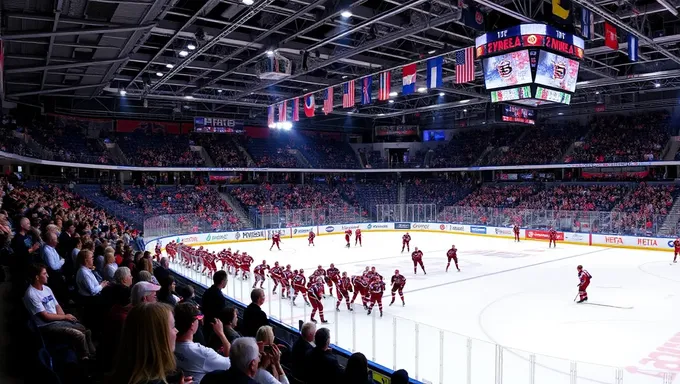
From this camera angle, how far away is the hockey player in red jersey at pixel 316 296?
13.0 metres

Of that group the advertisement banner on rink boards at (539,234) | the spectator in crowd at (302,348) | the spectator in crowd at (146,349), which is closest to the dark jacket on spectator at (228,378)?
the spectator in crowd at (146,349)

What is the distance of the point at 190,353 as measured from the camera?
11.0 ft

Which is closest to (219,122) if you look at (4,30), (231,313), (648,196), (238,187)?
(238,187)

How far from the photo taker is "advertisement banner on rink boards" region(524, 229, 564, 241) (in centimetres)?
3319

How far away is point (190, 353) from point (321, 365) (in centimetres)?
199

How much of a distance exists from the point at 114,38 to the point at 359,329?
1190 cm

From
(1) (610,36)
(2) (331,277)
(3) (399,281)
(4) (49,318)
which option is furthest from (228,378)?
(1) (610,36)

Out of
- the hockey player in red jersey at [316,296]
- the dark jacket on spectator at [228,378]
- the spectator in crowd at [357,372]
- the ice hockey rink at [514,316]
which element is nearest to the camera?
the dark jacket on spectator at [228,378]

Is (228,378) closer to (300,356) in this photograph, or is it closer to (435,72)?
(300,356)

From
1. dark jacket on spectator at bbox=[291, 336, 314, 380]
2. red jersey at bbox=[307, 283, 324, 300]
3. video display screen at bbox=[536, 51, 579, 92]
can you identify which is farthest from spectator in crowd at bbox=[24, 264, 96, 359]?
video display screen at bbox=[536, 51, 579, 92]

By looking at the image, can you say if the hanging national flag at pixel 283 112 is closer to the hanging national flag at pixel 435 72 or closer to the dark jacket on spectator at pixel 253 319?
the hanging national flag at pixel 435 72

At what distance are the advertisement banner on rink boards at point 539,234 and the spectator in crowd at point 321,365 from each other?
31440 mm

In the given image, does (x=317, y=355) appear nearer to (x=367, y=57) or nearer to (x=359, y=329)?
(x=359, y=329)

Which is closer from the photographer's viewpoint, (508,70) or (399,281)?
(399,281)
